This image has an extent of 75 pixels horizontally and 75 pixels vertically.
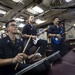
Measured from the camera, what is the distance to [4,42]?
6.13 ft

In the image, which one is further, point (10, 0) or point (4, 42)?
point (10, 0)

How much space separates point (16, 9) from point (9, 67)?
11.8 ft

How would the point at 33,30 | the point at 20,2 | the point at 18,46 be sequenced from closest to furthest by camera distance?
the point at 18,46 < the point at 33,30 < the point at 20,2

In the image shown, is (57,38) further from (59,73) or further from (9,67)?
(59,73)

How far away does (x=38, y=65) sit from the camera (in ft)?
3.29

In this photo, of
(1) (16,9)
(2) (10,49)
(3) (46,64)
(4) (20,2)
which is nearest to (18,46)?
(2) (10,49)

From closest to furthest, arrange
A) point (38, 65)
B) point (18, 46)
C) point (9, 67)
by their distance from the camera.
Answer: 1. point (38, 65)
2. point (9, 67)
3. point (18, 46)

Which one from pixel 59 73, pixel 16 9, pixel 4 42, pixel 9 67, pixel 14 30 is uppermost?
pixel 16 9

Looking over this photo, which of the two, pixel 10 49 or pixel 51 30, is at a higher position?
pixel 51 30

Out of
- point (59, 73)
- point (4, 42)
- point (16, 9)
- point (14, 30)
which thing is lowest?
point (59, 73)

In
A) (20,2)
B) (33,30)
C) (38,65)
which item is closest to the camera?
(38,65)

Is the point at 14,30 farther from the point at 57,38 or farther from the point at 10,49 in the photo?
the point at 57,38

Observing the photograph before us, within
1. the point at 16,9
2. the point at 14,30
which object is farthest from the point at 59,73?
the point at 16,9

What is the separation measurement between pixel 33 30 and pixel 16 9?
212 centimetres
